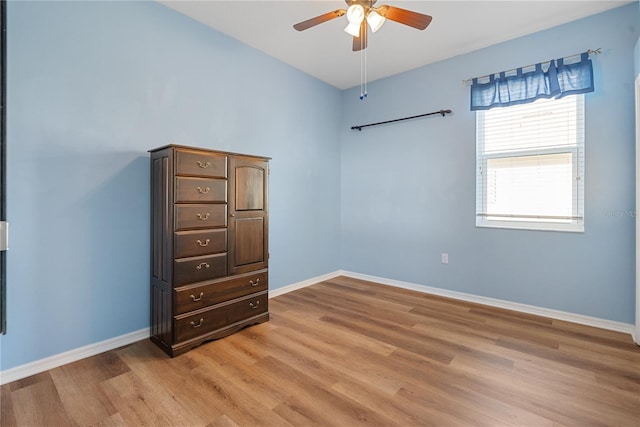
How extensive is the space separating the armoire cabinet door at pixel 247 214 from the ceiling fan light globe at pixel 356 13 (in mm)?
1368

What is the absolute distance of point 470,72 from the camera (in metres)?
3.39

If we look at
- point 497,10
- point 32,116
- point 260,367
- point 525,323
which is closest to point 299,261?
point 260,367

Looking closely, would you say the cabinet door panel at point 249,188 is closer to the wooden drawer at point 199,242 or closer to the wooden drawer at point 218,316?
the wooden drawer at point 199,242

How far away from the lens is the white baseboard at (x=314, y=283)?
197 centimetres

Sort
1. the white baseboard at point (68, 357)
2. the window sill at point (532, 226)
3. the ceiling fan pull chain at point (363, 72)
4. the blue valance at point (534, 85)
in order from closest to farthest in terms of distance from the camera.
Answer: the white baseboard at point (68, 357), the blue valance at point (534, 85), the window sill at point (532, 226), the ceiling fan pull chain at point (363, 72)

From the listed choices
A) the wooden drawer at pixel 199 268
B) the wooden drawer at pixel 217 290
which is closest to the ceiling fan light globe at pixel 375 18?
the wooden drawer at pixel 199 268

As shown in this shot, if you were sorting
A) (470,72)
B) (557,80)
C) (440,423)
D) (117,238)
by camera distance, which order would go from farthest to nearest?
(470,72), (557,80), (117,238), (440,423)

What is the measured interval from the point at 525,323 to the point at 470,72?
2.68 metres

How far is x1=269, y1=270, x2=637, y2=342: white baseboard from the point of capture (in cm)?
267

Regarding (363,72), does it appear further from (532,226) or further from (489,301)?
(489,301)

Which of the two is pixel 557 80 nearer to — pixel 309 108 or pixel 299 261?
pixel 309 108

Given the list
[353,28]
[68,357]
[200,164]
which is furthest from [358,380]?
[353,28]

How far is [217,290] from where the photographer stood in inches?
97.3

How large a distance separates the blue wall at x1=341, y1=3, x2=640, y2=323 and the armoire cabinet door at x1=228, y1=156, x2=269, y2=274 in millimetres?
1907
